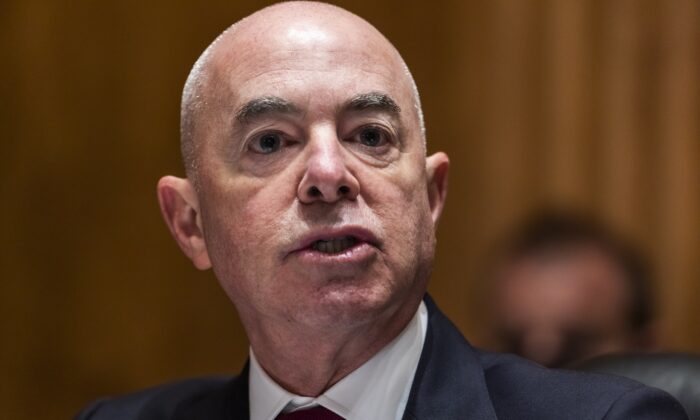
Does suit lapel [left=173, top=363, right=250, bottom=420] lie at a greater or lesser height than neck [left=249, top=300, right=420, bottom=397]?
lesser

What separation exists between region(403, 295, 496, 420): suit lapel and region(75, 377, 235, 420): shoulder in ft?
1.55

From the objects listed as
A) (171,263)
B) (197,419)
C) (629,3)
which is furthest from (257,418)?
(629,3)

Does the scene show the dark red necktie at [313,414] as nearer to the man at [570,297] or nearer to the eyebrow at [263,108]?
the eyebrow at [263,108]

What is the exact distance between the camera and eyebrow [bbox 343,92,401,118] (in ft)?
7.77

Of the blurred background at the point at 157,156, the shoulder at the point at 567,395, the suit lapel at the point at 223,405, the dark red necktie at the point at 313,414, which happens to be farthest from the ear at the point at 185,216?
the blurred background at the point at 157,156

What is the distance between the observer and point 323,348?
2.37 metres

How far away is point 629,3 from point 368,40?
6.68 feet

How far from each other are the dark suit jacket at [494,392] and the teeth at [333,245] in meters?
0.30

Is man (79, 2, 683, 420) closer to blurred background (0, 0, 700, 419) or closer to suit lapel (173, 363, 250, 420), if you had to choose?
suit lapel (173, 363, 250, 420)

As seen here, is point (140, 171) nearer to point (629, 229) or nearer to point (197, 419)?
point (629, 229)

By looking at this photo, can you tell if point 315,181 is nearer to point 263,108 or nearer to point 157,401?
point 263,108

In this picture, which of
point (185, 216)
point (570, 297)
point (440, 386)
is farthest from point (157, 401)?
point (570, 297)

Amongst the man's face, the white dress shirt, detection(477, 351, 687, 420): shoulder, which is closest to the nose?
the man's face

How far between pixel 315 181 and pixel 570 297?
5.30ft
